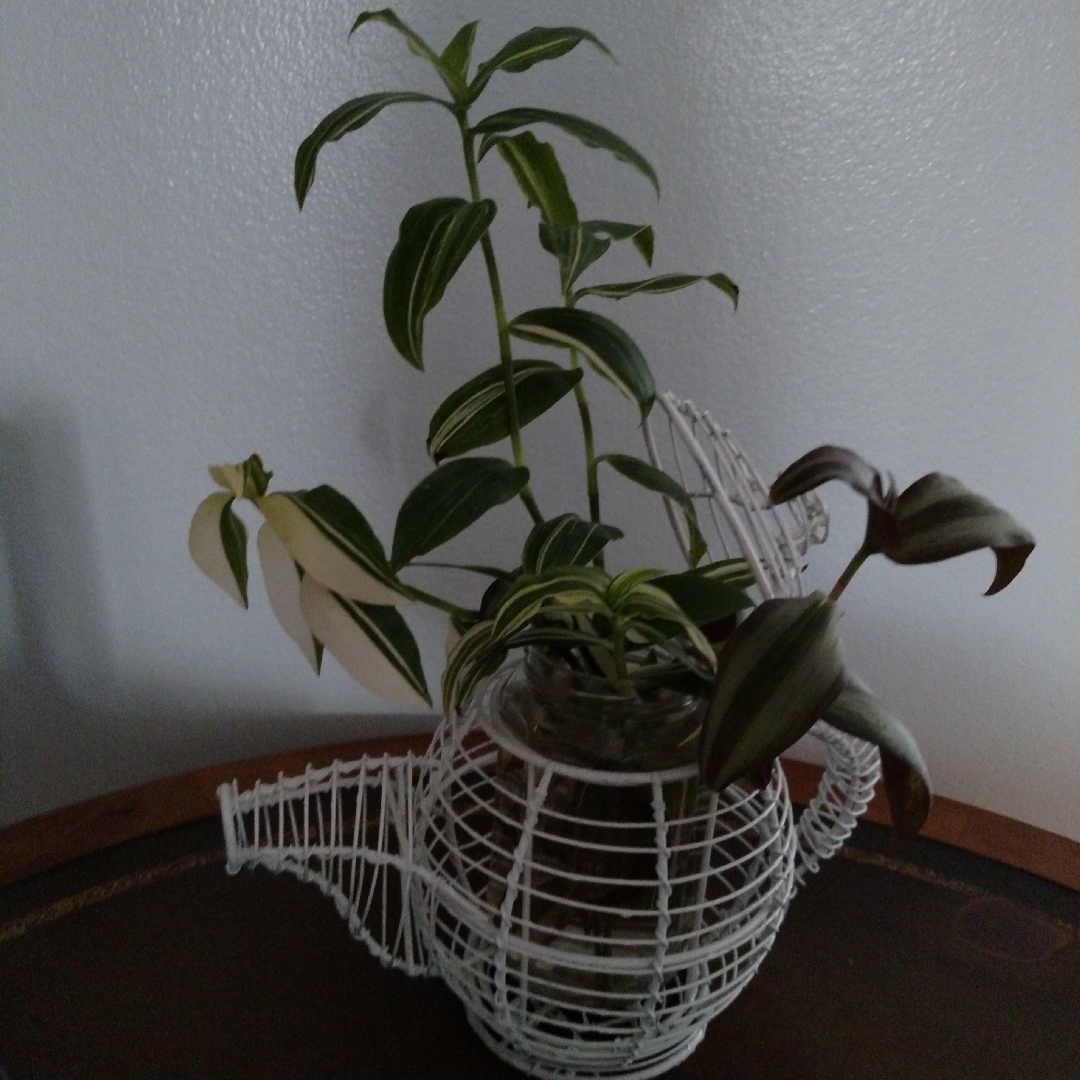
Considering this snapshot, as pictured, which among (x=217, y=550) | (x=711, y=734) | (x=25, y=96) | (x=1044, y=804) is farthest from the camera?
(x=1044, y=804)

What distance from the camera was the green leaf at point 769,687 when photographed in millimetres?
315

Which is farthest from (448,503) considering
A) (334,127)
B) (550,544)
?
(334,127)

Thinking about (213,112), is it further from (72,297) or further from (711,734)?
(711,734)

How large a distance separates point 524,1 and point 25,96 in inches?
14.6

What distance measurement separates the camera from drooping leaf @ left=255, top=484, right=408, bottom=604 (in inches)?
15.6

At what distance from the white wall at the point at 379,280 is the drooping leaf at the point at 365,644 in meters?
0.39

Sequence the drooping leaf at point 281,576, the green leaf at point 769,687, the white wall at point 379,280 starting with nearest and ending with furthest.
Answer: the green leaf at point 769,687 → the drooping leaf at point 281,576 → the white wall at point 379,280

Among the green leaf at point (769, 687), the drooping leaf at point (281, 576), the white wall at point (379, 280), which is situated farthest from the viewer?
the white wall at point (379, 280)

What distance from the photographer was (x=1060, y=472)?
0.83m

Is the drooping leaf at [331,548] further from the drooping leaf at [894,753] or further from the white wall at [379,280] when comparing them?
the white wall at [379,280]

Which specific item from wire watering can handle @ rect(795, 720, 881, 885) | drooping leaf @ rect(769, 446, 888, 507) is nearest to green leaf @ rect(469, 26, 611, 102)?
drooping leaf @ rect(769, 446, 888, 507)

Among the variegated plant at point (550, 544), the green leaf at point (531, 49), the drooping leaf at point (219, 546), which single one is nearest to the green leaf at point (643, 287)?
the variegated plant at point (550, 544)

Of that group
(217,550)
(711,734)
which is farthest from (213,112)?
(711,734)

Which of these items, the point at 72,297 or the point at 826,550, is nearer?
the point at 72,297
